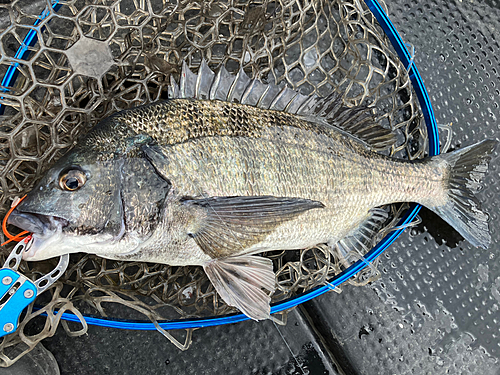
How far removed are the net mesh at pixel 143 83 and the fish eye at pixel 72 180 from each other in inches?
10.0

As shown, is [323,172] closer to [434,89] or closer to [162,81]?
[162,81]

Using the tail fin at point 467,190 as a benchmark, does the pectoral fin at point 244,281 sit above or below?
below

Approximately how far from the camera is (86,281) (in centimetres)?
146

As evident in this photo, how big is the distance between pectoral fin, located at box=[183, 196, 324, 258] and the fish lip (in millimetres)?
388

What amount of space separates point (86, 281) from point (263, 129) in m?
0.91

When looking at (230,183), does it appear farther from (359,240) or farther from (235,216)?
(359,240)

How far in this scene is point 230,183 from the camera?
129 cm

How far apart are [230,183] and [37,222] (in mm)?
610

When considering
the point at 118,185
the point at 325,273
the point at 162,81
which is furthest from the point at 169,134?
the point at 325,273

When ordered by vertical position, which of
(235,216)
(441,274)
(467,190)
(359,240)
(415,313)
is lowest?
(415,313)

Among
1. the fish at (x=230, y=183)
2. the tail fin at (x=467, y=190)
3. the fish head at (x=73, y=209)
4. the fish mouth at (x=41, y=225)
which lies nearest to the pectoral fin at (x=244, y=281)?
the fish at (x=230, y=183)

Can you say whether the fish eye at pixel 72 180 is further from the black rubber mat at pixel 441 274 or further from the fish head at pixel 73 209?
the black rubber mat at pixel 441 274

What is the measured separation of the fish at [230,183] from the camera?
1.17 metres

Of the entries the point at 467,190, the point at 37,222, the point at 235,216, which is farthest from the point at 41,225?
the point at 467,190
